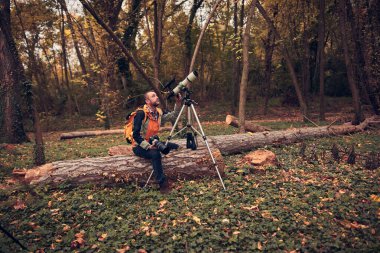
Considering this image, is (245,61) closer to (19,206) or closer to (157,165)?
(157,165)

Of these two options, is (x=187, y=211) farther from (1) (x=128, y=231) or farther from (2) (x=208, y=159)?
(2) (x=208, y=159)

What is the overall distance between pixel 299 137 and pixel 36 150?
343 inches

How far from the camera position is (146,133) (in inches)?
215

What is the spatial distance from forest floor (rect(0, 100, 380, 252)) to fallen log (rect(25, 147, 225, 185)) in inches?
7.6

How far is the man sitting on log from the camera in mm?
5200

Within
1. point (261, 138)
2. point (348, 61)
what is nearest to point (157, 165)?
point (261, 138)

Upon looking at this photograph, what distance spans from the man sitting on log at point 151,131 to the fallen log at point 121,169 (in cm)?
29

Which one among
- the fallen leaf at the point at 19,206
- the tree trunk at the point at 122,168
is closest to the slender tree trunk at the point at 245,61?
the tree trunk at the point at 122,168

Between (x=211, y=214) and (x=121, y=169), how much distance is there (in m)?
2.27

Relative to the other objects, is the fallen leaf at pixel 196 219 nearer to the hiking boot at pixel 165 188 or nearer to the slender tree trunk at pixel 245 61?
the hiking boot at pixel 165 188

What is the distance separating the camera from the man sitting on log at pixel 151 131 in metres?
5.20

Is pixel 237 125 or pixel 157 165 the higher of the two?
pixel 237 125

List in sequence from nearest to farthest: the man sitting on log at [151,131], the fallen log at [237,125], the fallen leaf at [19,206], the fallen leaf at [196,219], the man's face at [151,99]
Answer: the fallen leaf at [196,219], the fallen leaf at [19,206], the man sitting on log at [151,131], the man's face at [151,99], the fallen log at [237,125]

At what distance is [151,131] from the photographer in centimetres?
552
